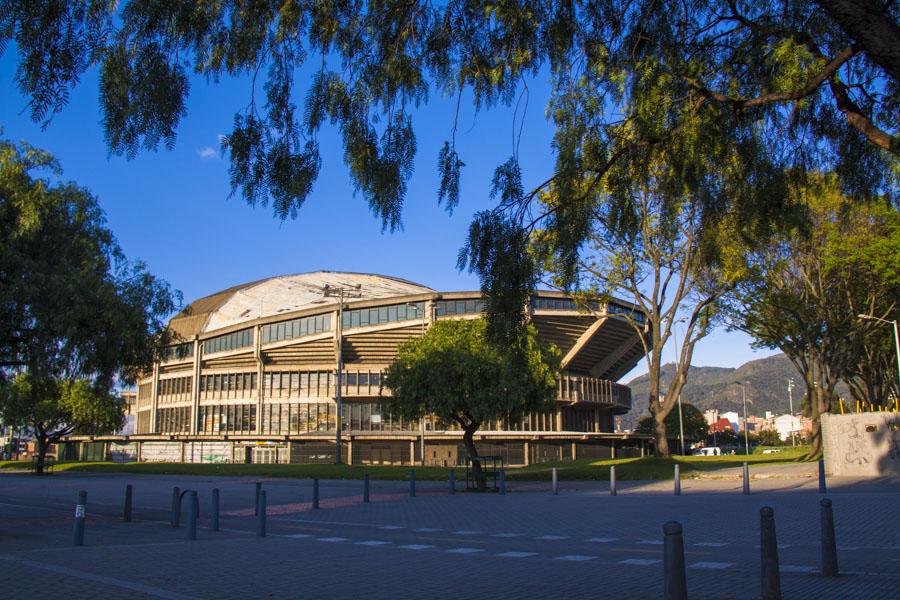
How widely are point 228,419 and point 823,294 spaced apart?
61168mm

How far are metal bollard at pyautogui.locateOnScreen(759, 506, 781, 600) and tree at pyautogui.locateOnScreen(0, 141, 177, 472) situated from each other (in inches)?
517

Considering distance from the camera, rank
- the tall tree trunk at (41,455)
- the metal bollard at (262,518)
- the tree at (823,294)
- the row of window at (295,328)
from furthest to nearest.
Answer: the row of window at (295,328) < the tall tree trunk at (41,455) < the tree at (823,294) < the metal bollard at (262,518)

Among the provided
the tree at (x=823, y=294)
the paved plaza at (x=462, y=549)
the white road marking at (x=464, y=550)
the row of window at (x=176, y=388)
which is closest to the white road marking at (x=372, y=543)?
the paved plaza at (x=462, y=549)

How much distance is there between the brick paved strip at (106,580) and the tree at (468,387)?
16.9 meters

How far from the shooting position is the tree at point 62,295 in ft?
49.6

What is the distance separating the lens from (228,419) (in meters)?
78.4

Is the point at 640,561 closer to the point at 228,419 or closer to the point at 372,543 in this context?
the point at 372,543

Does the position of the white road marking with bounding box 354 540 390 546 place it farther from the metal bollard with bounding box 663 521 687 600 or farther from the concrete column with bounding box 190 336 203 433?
the concrete column with bounding box 190 336 203 433

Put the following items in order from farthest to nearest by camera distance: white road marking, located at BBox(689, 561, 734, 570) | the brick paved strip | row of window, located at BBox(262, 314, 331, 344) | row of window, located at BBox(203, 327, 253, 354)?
1. row of window, located at BBox(203, 327, 253, 354)
2. row of window, located at BBox(262, 314, 331, 344)
3. white road marking, located at BBox(689, 561, 734, 570)
4. the brick paved strip

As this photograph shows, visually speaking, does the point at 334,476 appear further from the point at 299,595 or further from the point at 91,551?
the point at 299,595

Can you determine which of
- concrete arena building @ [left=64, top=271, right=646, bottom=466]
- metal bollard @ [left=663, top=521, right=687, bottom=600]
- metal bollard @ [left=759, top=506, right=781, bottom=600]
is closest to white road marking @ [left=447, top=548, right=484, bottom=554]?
metal bollard @ [left=759, top=506, right=781, bottom=600]

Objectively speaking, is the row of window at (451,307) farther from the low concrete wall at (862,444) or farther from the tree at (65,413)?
the low concrete wall at (862,444)

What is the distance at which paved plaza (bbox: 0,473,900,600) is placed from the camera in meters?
8.45

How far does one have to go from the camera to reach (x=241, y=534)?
48.9 ft
